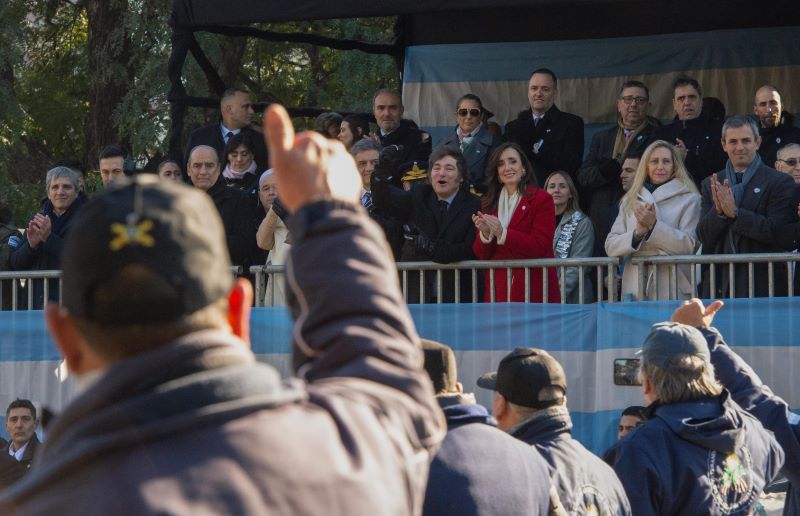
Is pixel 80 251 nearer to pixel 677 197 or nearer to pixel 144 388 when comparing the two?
pixel 144 388

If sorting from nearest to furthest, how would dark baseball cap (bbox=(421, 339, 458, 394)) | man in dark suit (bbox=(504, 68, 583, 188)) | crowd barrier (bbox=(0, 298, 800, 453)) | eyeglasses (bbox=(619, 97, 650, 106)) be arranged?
dark baseball cap (bbox=(421, 339, 458, 394)), crowd barrier (bbox=(0, 298, 800, 453)), eyeglasses (bbox=(619, 97, 650, 106)), man in dark suit (bbox=(504, 68, 583, 188))

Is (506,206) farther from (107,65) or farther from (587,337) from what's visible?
(107,65)

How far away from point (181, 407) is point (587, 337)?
21.7 ft

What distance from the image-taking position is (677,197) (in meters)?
8.56

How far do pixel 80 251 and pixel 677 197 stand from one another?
704 cm

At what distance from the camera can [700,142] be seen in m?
9.44

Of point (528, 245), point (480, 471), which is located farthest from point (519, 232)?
point (480, 471)

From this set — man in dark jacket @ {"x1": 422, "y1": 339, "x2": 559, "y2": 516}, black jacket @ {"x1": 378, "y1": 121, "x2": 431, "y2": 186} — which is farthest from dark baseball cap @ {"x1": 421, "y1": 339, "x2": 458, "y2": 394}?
black jacket @ {"x1": 378, "y1": 121, "x2": 431, "y2": 186}

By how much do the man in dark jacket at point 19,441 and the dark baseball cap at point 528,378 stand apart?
5.35 metres

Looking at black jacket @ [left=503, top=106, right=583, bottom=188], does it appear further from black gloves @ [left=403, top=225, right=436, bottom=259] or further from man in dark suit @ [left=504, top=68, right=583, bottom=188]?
black gloves @ [left=403, top=225, right=436, bottom=259]

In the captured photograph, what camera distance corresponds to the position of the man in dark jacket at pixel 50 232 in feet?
31.5

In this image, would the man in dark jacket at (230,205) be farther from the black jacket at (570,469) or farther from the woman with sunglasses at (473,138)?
the black jacket at (570,469)

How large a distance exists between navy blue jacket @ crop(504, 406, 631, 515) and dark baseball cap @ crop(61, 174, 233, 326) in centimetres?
267

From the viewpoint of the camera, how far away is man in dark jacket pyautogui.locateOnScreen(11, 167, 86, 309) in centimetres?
960
